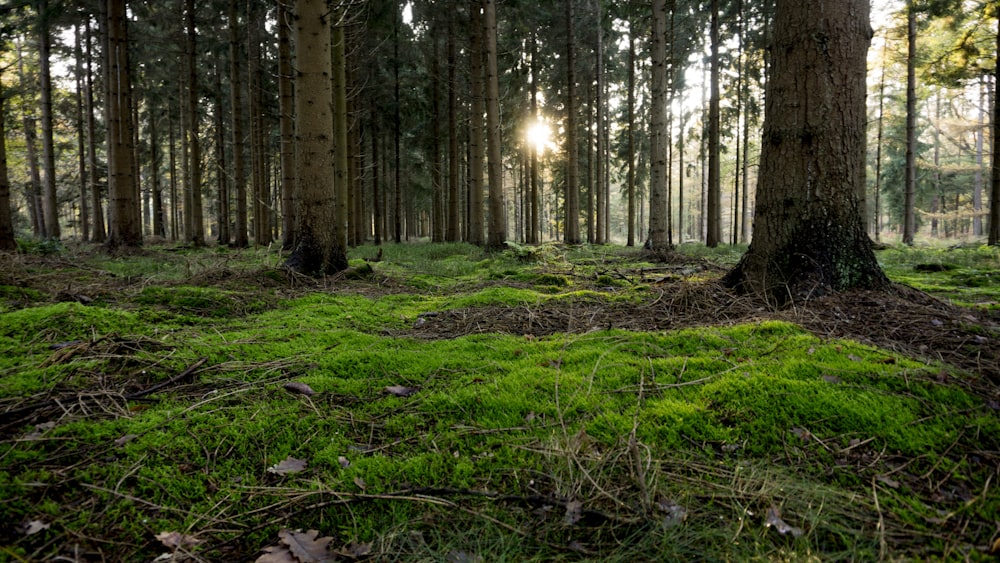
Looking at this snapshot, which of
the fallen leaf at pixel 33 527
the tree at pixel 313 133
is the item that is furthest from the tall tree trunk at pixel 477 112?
the fallen leaf at pixel 33 527

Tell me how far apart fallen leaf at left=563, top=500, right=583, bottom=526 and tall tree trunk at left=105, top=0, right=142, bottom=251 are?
1381 cm

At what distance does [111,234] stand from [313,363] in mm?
12398

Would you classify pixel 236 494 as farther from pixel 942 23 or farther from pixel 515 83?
pixel 942 23

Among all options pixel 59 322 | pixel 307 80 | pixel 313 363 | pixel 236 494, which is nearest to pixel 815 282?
pixel 313 363

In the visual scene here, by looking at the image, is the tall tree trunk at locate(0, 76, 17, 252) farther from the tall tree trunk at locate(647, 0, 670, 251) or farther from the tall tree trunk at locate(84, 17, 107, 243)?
the tall tree trunk at locate(647, 0, 670, 251)

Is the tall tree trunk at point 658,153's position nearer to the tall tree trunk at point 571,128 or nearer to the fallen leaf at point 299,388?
the tall tree trunk at point 571,128

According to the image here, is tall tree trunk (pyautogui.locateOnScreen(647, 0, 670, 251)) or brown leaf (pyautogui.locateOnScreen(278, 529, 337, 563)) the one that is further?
tall tree trunk (pyautogui.locateOnScreen(647, 0, 670, 251))

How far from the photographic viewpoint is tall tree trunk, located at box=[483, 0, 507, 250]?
12016 millimetres

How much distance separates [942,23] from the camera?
13820mm

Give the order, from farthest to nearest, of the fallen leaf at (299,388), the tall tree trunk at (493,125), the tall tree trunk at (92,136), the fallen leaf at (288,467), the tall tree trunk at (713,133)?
1. the tall tree trunk at (92,136)
2. the tall tree trunk at (713,133)
3. the tall tree trunk at (493,125)
4. the fallen leaf at (299,388)
5. the fallen leaf at (288,467)

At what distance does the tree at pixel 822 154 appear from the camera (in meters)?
3.98

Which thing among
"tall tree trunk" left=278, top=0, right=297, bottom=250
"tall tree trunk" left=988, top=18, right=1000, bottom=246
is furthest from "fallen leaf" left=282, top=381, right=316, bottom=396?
"tall tree trunk" left=988, top=18, right=1000, bottom=246

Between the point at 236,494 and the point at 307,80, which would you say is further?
the point at 307,80

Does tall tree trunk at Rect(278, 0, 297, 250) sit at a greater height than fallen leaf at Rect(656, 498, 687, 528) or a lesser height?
greater
